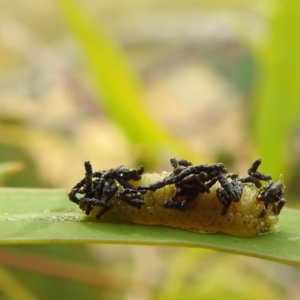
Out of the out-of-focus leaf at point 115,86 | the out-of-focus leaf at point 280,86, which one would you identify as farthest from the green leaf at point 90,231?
the out-of-focus leaf at point 115,86

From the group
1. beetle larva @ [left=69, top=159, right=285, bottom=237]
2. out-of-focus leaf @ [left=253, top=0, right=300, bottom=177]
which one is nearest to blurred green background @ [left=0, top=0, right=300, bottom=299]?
out-of-focus leaf @ [left=253, top=0, right=300, bottom=177]

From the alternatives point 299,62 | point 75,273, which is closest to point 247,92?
point 299,62

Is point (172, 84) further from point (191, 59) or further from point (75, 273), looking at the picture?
point (75, 273)

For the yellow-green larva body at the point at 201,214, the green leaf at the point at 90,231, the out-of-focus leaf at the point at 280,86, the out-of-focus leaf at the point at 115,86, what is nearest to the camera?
→ the green leaf at the point at 90,231

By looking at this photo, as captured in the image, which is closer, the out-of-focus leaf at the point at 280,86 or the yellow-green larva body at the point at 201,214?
the yellow-green larva body at the point at 201,214

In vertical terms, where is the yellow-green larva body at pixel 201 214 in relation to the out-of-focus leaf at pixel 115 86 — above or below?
below

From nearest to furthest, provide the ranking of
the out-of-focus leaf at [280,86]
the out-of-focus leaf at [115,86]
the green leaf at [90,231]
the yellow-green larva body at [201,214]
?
the green leaf at [90,231] < the yellow-green larva body at [201,214] < the out-of-focus leaf at [280,86] < the out-of-focus leaf at [115,86]

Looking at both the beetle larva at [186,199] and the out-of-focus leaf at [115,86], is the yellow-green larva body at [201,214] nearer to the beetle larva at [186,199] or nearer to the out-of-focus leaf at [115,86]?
the beetle larva at [186,199]

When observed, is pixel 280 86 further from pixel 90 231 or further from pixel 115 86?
pixel 90 231
